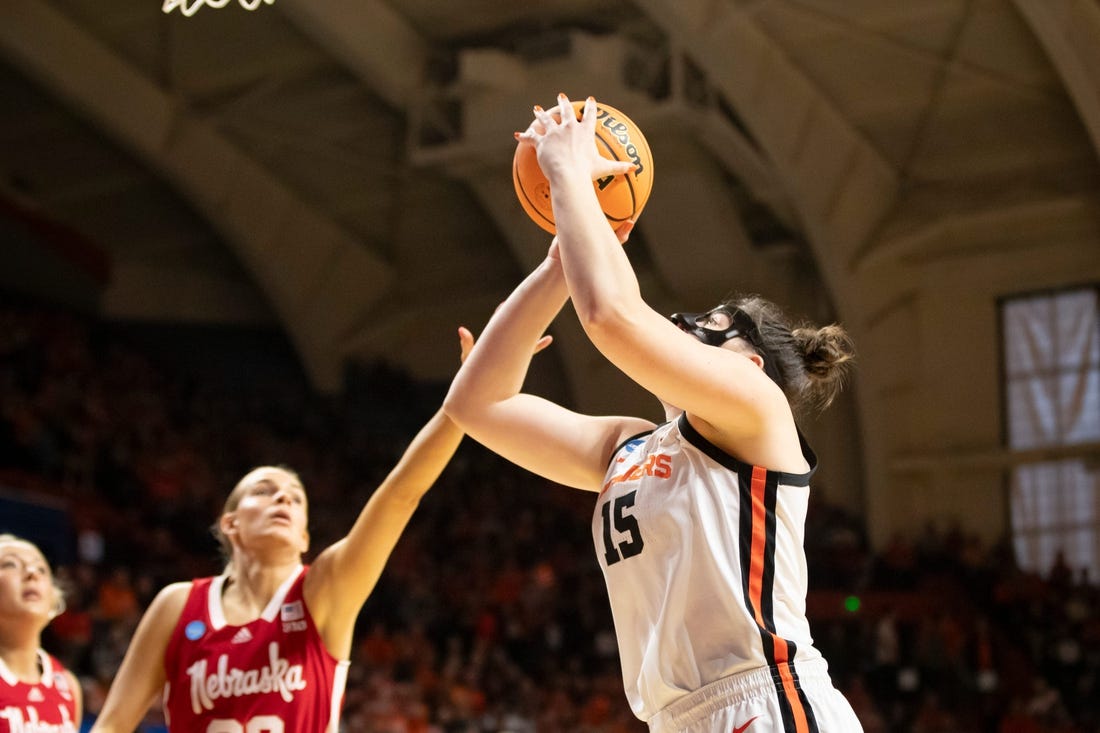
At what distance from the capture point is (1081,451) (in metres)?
16.4

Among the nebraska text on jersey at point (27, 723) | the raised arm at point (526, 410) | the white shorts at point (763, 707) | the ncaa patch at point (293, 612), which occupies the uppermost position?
the raised arm at point (526, 410)

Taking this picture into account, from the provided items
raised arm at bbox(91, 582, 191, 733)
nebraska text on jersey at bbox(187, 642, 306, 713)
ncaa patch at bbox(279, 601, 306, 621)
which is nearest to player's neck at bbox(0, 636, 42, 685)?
raised arm at bbox(91, 582, 191, 733)

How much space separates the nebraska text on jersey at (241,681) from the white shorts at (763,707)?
162 cm

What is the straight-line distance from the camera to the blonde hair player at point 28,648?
450 cm

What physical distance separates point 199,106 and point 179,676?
624 inches

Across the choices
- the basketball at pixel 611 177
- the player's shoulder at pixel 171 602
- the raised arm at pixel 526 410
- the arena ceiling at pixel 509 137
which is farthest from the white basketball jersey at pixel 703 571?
the arena ceiling at pixel 509 137

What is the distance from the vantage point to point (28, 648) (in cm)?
466

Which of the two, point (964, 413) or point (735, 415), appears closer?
point (735, 415)

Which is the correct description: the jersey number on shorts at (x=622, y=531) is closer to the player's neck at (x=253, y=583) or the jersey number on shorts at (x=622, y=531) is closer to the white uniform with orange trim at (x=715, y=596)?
the white uniform with orange trim at (x=715, y=596)

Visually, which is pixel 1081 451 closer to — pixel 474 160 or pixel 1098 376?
pixel 1098 376

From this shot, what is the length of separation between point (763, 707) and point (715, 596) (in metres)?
0.22

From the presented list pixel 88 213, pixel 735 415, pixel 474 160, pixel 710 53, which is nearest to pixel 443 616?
pixel 474 160

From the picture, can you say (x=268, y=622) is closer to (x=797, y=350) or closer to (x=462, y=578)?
(x=797, y=350)

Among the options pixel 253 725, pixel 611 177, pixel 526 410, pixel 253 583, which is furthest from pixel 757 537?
pixel 253 583
